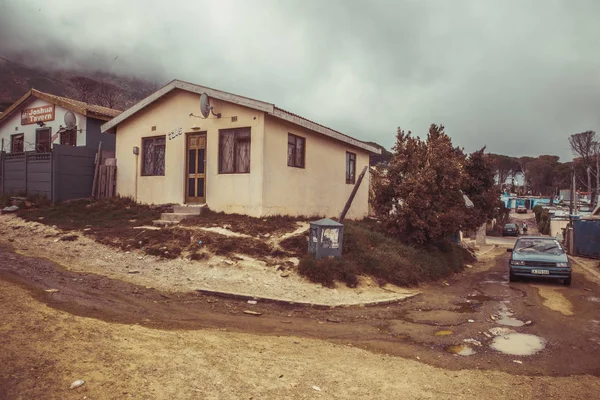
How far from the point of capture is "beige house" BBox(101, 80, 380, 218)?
44.5 feet

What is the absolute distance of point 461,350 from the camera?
18.4 ft

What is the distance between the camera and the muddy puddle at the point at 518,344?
5.62 metres

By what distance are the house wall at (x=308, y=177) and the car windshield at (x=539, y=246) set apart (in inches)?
296

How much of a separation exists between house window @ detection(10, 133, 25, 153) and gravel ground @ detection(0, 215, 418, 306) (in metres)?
13.0

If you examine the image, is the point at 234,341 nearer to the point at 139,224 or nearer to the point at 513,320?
the point at 513,320

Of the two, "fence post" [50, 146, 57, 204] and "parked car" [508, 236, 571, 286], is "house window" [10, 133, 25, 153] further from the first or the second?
"parked car" [508, 236, 571, 286]

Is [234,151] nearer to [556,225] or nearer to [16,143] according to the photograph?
[16,143]

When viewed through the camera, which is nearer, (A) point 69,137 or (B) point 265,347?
(B) point 265,347

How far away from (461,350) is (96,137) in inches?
736

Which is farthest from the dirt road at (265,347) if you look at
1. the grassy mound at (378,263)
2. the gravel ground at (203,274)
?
the grassy mound at (378,263)

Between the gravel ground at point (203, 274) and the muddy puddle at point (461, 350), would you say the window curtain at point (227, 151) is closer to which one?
the gravel ground at point (203, 274)

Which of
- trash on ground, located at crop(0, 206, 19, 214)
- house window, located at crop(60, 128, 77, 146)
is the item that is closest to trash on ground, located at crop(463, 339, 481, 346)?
trash on ground, located at crop(0, 206, 19, 214)

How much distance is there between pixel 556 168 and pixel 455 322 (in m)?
82.5

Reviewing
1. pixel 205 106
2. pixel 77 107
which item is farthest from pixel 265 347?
pixel 77 107
